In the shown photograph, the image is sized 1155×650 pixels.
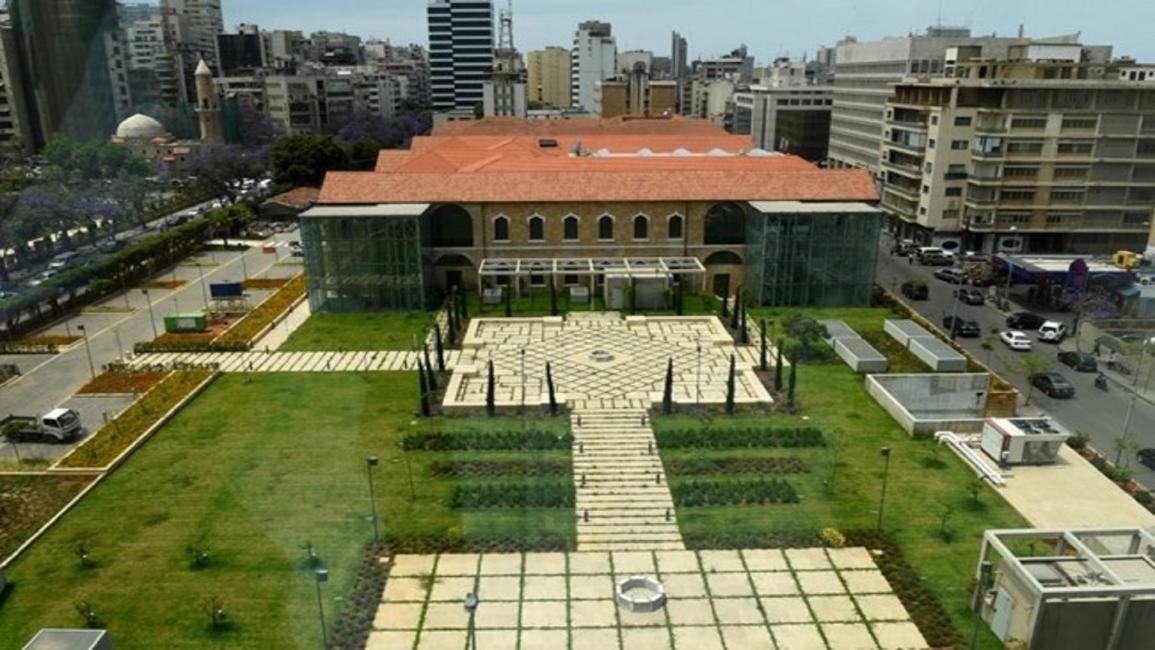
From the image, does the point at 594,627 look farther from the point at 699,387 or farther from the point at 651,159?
the point at 651,159

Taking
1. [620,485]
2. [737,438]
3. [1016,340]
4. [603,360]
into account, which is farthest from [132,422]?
[1016,340]

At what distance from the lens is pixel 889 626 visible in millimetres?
13805

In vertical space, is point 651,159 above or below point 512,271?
above

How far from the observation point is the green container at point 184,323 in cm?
2967

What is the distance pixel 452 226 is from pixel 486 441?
1499 cm

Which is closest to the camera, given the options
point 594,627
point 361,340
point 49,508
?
point 594,627

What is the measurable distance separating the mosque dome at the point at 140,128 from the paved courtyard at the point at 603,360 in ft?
34.2

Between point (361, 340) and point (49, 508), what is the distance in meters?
12.2

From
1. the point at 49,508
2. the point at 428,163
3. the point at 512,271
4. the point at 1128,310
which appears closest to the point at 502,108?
the point at 428,163

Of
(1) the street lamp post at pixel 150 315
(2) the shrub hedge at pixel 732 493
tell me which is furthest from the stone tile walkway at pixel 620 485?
(1) the street lamp post at pixel 150 315

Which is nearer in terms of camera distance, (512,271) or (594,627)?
(594,627)

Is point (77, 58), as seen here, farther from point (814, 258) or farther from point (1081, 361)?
point (1081, 361)

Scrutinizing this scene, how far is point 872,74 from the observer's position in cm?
5716

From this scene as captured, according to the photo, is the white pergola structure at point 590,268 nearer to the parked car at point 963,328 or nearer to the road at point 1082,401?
the parked car at point 963,328
